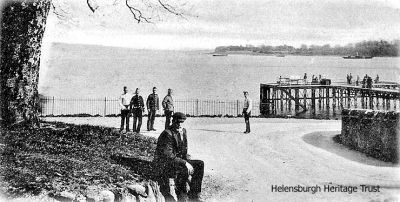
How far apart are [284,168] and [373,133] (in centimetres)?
267

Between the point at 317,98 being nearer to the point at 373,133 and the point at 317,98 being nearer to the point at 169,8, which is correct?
the point at 373,133

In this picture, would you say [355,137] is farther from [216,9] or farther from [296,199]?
[216,9]

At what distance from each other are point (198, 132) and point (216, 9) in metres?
4.86

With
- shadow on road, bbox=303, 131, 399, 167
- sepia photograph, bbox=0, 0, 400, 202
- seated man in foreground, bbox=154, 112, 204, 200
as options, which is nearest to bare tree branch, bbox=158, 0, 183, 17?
sepia photograph, bbox=0, 0, 400, 202

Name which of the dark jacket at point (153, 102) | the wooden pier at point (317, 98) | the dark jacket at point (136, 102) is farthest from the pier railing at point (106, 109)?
the dark jacket at point (136, 102)

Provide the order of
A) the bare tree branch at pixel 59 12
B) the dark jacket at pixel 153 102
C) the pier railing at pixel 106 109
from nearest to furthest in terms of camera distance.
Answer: the bare tree branch at pixel 59 12, the dark jacket at pixel 153 102, the pier railing at pixel 106 109

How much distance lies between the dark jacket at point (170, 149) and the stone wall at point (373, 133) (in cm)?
520

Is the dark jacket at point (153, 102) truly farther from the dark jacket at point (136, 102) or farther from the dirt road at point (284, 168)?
the dirt road at point (284, 168)

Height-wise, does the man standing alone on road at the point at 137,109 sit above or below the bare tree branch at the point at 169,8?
below

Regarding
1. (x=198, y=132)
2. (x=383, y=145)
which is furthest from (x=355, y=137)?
(x=198, y=132)

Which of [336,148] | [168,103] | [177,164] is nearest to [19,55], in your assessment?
[177,164]

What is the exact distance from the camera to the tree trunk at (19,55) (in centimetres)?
903

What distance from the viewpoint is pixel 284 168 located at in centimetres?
970

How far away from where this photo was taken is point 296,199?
8.26m
